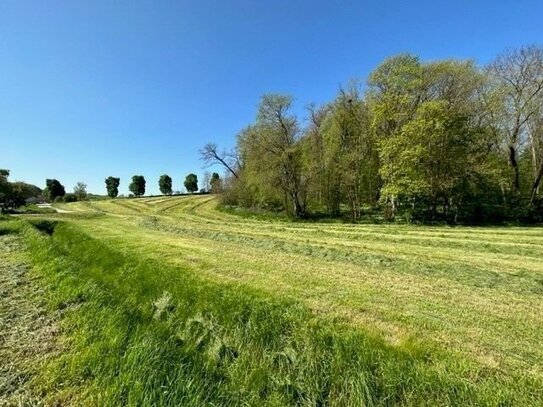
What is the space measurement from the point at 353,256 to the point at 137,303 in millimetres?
7115

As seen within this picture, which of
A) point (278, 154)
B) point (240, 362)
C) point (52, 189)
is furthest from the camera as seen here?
point (52, 189)

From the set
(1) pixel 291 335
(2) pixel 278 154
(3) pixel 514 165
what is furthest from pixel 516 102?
(1) pixel 291 335

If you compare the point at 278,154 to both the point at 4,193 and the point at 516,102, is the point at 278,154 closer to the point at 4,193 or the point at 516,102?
the point at 516,102

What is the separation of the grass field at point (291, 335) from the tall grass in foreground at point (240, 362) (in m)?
0.02

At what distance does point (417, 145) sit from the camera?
2445 cm

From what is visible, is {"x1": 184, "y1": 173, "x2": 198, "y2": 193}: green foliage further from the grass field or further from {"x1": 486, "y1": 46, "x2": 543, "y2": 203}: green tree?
the grass field

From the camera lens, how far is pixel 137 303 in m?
6.25

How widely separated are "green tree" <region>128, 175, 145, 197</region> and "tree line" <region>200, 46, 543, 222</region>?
68.3 m

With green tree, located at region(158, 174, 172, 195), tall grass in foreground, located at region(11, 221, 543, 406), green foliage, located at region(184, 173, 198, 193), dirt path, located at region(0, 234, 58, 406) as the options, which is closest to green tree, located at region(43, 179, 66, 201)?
green tree, located at region(158, 174, 172, 195)

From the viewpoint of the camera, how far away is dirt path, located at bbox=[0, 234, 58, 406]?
147 inches

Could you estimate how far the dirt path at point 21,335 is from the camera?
3.73 metres

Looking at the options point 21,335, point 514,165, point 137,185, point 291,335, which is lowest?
point 21,335

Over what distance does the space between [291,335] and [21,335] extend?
4532 millimetres

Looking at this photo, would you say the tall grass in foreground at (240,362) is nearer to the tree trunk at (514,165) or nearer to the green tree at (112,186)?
the tree trunk at (514,165)
